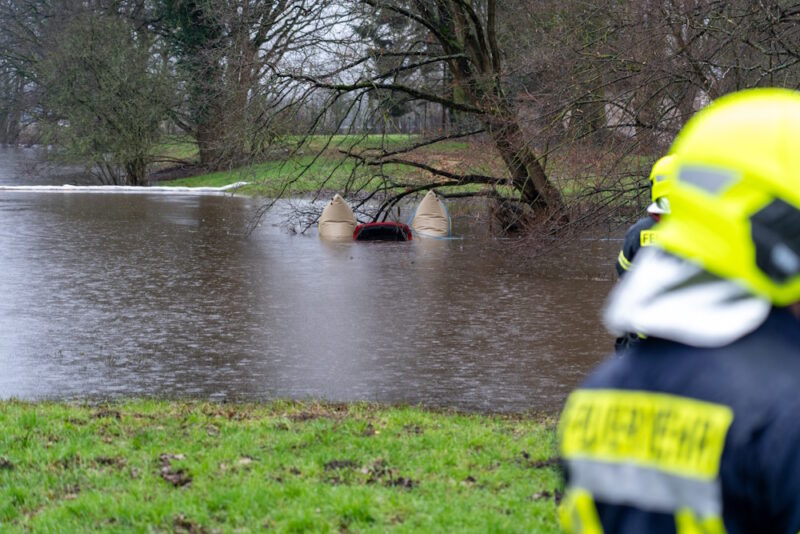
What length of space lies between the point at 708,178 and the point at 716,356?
291mm

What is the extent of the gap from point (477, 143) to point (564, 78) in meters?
5.96

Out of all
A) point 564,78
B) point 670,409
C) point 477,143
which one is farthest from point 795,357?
point 477,143

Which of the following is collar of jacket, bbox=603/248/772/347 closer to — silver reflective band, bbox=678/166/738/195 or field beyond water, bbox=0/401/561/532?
silver reflective band, bbox=678/166/738/195

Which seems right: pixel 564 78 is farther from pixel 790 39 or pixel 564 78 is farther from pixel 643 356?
pixel 643 356

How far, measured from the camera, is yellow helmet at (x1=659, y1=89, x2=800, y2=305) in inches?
59.4

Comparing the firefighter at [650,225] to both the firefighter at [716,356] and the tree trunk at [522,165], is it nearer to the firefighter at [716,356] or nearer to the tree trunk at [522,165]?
the firefighter at [716,356]

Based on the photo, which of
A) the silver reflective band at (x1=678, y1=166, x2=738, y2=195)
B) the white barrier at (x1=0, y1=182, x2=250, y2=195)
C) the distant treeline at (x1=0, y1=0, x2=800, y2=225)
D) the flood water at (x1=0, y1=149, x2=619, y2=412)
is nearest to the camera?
the silver reflective band at (x1=678, y1=166, x2=738, y2=195)

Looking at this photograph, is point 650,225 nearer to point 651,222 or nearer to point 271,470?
point 651,222

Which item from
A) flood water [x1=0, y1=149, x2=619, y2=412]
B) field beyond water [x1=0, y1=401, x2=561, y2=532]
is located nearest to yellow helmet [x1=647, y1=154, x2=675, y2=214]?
field beyond water [x1=0, y1=401, x2=561, y2=532]

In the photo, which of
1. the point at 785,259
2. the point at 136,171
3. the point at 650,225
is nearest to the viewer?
the point at 785,259

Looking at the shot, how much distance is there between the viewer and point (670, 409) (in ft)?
5.16

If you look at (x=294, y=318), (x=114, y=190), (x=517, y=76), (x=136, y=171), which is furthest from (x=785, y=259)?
(x=136, y=171)

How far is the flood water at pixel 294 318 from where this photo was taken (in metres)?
10.2

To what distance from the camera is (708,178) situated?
159 centimetres
